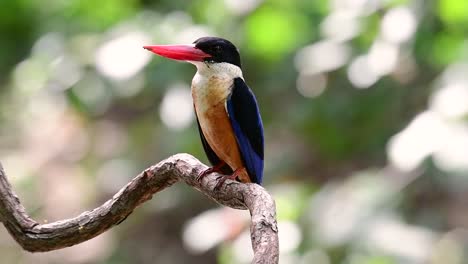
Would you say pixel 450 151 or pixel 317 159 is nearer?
pixel 450 151

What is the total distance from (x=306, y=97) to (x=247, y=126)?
4.70 ft

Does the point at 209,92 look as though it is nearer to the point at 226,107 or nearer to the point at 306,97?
the point at 226,107

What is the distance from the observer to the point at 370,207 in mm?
3074

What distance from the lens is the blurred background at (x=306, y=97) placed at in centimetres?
300

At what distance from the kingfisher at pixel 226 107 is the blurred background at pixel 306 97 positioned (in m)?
0.53

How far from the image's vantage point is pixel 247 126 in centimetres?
258

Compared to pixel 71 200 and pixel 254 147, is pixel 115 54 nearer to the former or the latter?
pixel 254 147

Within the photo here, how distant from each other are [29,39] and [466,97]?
2823mm

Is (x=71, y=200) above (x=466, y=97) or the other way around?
the other way around

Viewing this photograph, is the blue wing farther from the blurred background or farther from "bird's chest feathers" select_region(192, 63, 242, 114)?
the blurred background

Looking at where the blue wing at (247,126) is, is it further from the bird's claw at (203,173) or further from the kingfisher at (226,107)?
the bird's claw at (203,173)

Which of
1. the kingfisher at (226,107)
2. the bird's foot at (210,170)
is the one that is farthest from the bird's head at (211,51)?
the bird's foot at (210,170)

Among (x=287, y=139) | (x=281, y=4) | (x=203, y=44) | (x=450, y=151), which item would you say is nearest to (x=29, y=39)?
(x=287, y=139)

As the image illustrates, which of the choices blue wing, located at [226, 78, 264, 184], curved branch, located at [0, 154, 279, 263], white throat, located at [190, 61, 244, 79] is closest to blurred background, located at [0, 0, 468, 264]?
blue wing, located at [226, 78, 264, 184]
